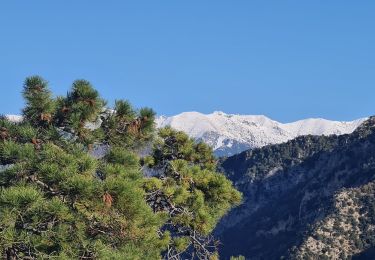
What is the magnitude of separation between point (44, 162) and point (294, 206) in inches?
7368

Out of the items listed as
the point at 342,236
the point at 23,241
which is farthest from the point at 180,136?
the point at 342,236

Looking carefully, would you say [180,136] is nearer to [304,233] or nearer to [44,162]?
[44,162]

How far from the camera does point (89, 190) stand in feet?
33.1

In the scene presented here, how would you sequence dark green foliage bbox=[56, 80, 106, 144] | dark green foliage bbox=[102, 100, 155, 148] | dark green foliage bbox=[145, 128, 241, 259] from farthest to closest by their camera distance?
dark green foliage bbox=[145, 128, 241, 259] → dark green foliage bbox=[102, 100, 155, 148] → dark green foliage bbox=[56, 80, 106, 144]

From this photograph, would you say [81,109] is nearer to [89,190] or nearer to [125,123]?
[125,123]

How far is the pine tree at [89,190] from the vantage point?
9844 mm

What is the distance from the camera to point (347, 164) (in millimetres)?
178000

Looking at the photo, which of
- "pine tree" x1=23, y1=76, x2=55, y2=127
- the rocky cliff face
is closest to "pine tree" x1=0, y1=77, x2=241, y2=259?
"pine tree" x1=23, y1=76, x2=55, y2=127

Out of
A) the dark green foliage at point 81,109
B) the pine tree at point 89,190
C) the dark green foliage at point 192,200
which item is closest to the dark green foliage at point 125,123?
the pine tree at point 89,190

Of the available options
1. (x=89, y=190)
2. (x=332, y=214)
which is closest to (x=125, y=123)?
(x=89, y=190)

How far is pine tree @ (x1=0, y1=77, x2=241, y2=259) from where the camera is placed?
32.3ft

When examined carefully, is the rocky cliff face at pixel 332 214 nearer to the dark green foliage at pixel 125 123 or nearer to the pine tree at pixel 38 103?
the dark green foliage at pixel 125 123

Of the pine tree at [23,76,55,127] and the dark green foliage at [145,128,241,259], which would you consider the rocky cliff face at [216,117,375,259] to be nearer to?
the dark green foliage at [145,128,241,259]

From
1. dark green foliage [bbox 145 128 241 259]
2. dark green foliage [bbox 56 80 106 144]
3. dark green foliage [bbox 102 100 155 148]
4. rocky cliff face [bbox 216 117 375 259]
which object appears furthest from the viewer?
rocky cliff face [bbox 216 117 375 259]
